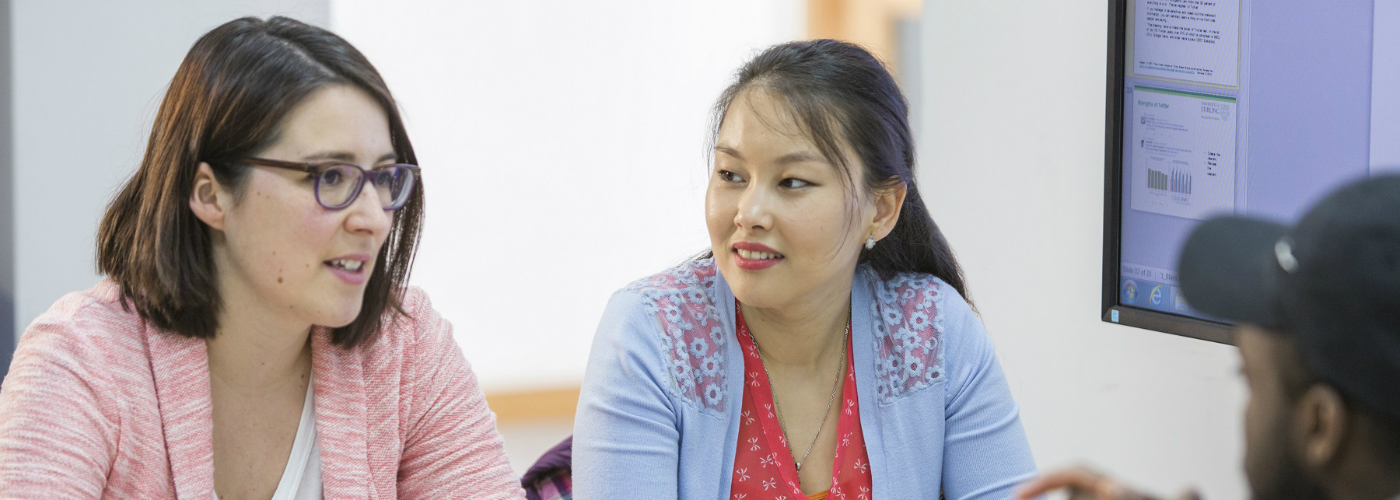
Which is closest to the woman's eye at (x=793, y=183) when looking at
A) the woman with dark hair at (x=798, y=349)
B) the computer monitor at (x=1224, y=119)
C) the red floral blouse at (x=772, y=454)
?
the woman with dark hair at (x=798, y=349)

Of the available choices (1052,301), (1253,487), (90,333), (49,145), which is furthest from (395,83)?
(1253,487)

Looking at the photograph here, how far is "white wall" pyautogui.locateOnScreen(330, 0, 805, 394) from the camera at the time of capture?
361cm

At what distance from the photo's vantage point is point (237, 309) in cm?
158

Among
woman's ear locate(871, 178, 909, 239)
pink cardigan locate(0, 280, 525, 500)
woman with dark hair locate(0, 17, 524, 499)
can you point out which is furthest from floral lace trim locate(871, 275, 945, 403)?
woman with dark hair locate(0, 17, 524, 499)

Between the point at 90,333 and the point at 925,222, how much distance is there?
1225mm

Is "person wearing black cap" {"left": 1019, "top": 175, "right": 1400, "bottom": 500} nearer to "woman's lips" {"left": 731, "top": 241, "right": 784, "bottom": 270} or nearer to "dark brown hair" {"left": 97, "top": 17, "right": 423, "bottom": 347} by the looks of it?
"woman's lips" {"left": 731, "top": 241, "right": 784, "bottom": 270}

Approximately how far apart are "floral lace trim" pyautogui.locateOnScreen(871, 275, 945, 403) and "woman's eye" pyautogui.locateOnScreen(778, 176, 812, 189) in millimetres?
272

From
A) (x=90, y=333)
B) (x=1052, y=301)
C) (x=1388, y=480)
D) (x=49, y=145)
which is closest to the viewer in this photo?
(x=1388, y=480)

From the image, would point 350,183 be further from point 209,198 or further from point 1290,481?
point 1290,481

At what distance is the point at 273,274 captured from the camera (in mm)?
1529

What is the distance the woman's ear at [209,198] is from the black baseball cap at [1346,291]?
1137mm

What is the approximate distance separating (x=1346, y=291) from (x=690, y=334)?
1.09 metres

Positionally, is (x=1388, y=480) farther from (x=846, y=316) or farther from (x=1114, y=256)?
(x=1114, y=256)

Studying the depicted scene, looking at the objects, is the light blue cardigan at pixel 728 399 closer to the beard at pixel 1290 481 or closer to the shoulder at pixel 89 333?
the shoulder at pixel 89 333
